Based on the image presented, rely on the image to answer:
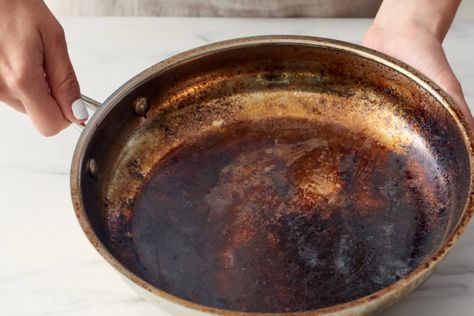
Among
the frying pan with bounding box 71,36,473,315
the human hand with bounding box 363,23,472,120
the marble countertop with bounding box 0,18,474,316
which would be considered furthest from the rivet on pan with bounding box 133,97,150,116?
the human hand with bounding box 363,23,472,120

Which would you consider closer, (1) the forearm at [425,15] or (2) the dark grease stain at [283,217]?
(2) the dark grease stain at [283,217]

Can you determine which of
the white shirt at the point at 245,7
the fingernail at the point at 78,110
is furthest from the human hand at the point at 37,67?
the white shirt at the point at 245,7

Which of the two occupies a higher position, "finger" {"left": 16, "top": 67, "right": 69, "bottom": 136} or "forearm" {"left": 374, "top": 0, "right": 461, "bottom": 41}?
"forearm" {"left": 374, "top": 0, "right": 461, "bottom": 41}

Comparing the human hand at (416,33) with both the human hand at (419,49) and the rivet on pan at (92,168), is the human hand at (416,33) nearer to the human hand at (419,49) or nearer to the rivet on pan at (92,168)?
the human hand at (419,49)

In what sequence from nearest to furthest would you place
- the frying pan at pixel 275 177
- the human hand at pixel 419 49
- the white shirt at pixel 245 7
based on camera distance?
the frying pan at pixel 275 177, the human hand at pixel 419 49, the white shirt at pixel 245 7

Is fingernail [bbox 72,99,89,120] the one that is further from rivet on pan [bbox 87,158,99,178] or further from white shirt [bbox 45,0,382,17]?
white shirt [bbox 45,0,382,17]

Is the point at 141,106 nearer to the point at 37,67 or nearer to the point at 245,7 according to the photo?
the point at 37,67
